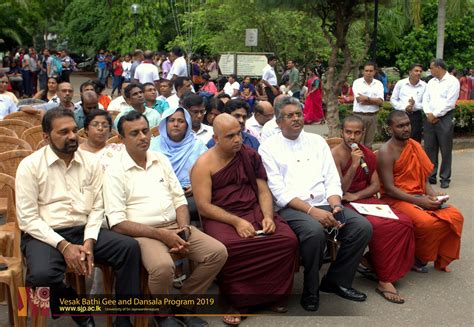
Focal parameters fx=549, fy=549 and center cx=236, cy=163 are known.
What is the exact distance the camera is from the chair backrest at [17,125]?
22.3ft

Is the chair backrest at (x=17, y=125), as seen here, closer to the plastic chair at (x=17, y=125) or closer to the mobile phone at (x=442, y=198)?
the plastic chair at (x=17, y=125)

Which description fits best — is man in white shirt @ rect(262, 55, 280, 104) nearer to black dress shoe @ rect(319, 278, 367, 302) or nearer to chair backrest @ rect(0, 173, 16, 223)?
black dress shoe @ rect(319, 278, 367, 302)

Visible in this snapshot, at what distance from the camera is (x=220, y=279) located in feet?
13.7

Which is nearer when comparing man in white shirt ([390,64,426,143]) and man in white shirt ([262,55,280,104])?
man in white shirt ([390,64,426,143])

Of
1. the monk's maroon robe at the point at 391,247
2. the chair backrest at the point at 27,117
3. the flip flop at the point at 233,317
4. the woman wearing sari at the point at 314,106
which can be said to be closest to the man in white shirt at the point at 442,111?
the monk's maroon robe at the point at 391,247

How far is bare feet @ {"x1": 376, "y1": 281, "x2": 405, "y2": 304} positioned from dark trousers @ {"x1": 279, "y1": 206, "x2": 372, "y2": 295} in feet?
0.93

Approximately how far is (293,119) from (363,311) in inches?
67.4

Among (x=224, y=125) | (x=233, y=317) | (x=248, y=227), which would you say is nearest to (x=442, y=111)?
(x=224, y=125)

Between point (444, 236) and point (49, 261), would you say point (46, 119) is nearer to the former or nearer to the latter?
point (49, 261)

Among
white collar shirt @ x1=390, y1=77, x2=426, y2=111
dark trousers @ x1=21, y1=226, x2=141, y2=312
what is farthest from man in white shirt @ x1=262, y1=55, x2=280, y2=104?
dark trousers @ x1=21, y1=226, x2=141, y2=312

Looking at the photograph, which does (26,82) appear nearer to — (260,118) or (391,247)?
(260,118)

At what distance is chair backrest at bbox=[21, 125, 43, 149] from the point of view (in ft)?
20.6

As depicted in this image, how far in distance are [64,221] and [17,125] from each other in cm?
350

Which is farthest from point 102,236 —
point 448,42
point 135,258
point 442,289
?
point 448,42
